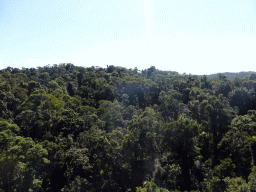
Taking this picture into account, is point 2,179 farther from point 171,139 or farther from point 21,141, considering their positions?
point 171,139

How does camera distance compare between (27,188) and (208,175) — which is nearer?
(27,188)

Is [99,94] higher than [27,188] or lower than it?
higher

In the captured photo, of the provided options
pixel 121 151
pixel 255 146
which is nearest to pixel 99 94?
pixel 121 151

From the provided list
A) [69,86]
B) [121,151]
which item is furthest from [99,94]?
[121,151]

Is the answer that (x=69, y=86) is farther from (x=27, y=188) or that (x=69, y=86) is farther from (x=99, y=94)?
(x=27, y=188)

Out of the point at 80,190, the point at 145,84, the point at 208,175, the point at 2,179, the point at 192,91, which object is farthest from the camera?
the point at 145,84

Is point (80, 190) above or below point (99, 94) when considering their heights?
below

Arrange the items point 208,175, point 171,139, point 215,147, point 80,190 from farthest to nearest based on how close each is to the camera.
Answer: point 215,147
point 171,139
point 208,175
point 80,190

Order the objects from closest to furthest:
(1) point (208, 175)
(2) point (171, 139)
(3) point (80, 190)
Result: (3) point (80, 190) < (1) point (208, 175) < (2) point (171, 139)

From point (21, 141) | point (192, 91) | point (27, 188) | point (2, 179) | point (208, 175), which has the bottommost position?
point (208, 175)
